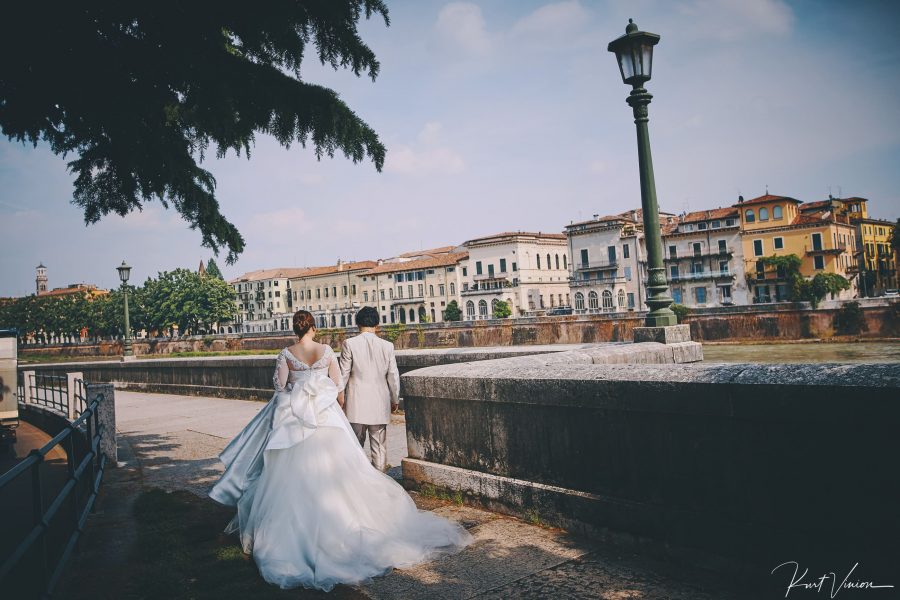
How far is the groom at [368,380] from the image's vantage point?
5.12 m

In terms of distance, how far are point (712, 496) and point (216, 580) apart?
2953 mm

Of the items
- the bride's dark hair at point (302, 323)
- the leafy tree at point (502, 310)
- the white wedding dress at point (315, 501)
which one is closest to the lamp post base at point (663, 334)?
the white wedding dress at point (315, 501)

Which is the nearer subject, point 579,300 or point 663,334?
point 663,334

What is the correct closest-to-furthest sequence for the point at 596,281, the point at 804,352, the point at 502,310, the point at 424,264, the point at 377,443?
the point at 377,443, the point at 804,352, the point at 502,310, the point at 596,281, the point at 424,264

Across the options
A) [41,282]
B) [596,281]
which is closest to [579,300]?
[596,281]

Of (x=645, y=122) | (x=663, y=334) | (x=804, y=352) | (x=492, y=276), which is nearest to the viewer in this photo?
(x=663, y=334)

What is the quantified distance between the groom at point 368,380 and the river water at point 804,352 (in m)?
20.3

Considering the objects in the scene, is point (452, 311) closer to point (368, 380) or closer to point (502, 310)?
point (502, 310)

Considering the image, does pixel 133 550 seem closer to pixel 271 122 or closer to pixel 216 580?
pixel 216 580

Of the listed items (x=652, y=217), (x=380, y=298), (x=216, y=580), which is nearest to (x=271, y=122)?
(x=216, y=580)

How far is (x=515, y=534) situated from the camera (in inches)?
156

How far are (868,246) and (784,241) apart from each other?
21.6 meters

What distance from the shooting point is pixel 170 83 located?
4.58 metres

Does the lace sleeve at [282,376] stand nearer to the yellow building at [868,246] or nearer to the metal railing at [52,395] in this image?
the metal railing at [52,395]
